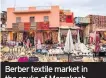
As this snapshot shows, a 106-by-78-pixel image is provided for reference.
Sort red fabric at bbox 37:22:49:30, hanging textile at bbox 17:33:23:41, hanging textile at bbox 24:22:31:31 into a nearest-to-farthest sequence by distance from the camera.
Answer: hanging textile at bbox 17:33:23:41 → red fabric at bbox 37:22:49:30 → hanging textile at bbox 24:22:31:31

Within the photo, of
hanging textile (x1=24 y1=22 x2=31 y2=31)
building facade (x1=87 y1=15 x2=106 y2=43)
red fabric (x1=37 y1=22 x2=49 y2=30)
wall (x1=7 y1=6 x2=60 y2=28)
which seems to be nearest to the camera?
red fabric (x1=37 y1=22 x2=49 y2=30)

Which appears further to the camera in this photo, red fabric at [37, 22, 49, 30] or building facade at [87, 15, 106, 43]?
building facade at [87, 15, 106, 43]

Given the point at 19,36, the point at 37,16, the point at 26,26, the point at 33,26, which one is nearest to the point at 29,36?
the point at 19,36

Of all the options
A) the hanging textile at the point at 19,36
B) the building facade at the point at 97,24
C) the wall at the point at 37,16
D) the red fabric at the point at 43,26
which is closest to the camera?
the hanging textile at the point at 19,36

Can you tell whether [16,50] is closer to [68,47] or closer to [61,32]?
[68,47]

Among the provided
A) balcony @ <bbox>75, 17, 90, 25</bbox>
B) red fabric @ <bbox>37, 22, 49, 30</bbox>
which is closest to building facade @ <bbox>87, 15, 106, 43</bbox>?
balcony @ <bbox>75, 17, 90, 25</bbox>

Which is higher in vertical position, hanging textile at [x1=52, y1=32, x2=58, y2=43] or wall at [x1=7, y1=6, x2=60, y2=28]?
wall at [x1=7, y1=6, x2=60, y2=28]

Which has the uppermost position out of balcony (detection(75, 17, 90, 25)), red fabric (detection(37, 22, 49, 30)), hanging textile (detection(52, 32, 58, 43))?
balcony (detection(75, 17, 90, 25))

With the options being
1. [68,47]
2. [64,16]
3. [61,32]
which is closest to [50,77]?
[68,47]

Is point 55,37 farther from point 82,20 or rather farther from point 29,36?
point 82,20

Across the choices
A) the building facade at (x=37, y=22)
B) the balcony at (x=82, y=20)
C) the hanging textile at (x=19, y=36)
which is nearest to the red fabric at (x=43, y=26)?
the building facade at (x=37, y=22)

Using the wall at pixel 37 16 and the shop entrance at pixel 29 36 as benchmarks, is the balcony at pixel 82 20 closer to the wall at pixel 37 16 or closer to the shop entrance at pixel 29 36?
the wall at pixel 37 16

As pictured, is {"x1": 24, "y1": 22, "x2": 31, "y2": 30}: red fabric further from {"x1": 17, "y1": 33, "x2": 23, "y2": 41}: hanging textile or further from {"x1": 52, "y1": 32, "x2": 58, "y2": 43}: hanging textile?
{"x1": 52, "y1": 32, "x2": 58, "y2": 43}: hanging textile

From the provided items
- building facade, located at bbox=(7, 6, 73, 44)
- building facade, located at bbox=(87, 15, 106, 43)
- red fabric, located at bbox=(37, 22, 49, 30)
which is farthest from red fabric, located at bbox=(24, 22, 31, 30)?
building facade, located at bbox=(87, 15, 106, 43)
